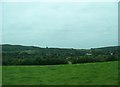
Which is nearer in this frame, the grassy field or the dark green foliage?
the grassy field

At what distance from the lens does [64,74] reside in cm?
948

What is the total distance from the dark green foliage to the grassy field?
0.36 meters

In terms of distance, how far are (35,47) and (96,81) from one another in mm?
3956

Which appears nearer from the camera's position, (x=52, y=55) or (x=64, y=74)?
(x=64, y=74)

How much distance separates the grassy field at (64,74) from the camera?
8759 millimetres

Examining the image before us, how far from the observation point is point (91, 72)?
948 centimetres

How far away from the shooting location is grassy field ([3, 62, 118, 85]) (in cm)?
876

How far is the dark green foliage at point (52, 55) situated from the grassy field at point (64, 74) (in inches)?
14.1

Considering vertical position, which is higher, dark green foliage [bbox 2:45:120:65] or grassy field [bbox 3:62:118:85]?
dark green foliage [bbox 2:45:120:65]

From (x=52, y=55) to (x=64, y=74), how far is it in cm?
141

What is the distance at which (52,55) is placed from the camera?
34.8 feet

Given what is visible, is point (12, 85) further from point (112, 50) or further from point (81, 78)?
point (112, 50)

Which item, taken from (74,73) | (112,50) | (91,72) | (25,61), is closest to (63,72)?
(74,73)

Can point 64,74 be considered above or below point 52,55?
below
